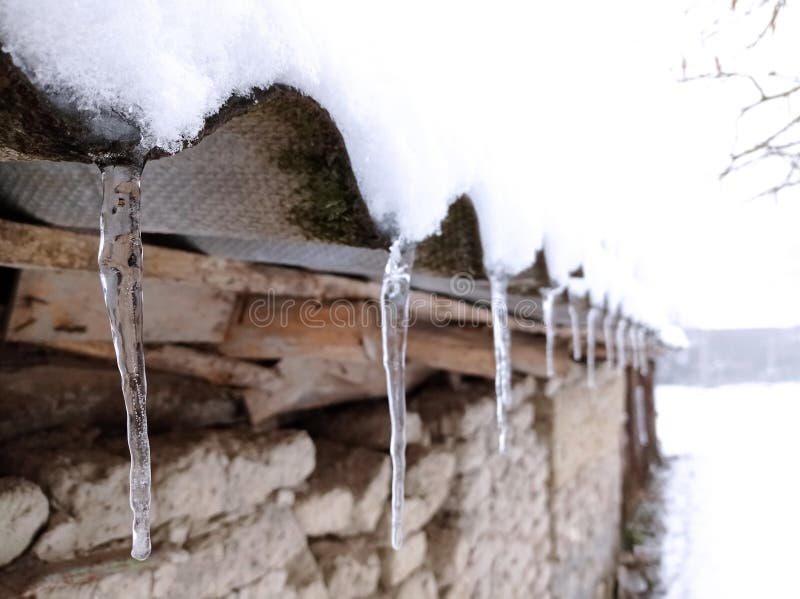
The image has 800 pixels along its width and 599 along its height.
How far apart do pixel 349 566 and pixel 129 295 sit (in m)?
1.04

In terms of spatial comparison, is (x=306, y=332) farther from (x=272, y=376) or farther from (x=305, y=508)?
(x=305, y=508)

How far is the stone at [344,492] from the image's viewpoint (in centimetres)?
128

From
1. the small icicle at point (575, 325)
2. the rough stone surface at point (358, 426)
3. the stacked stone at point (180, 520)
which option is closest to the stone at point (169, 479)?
the stacked stone at point (180, 520)

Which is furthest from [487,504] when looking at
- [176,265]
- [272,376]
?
[176,265]

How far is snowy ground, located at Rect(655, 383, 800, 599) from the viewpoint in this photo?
4.33 meters

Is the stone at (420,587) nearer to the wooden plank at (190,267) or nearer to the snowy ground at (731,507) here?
the wooden plank at (190,267)

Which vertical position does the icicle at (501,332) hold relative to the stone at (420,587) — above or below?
above

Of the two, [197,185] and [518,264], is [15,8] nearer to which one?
[197,185]


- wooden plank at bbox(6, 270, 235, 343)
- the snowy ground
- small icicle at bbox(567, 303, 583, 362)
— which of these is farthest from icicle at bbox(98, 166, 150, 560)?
the snowy ground

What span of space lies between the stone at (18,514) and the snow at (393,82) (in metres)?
0.68

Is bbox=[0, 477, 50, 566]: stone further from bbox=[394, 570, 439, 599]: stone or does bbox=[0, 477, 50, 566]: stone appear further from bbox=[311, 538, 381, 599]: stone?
bbox=[394, 570, 439, 599]: stone

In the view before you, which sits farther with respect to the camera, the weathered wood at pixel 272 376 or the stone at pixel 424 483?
the stone at pixel 424 483

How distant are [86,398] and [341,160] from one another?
0.85 meters

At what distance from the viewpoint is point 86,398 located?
3.53 feet
